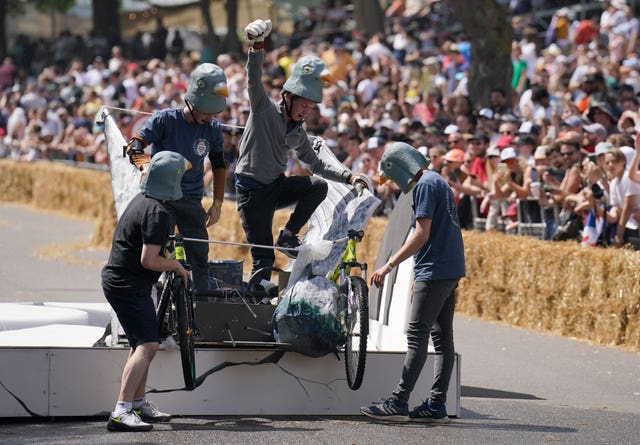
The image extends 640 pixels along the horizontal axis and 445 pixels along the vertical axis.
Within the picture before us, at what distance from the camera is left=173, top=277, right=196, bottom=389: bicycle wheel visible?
866 cm

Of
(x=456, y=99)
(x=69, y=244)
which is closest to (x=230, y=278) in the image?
(x=456, y=99)

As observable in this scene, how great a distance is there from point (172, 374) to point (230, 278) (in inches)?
64.0

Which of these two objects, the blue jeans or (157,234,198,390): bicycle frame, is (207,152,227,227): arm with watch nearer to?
(157,234,198,390): bicycle frame

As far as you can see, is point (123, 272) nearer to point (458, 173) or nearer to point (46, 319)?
point (46, 319)

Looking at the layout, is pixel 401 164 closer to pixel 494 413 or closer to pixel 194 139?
pixel 194 139

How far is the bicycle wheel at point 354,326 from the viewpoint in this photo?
8.86 metres

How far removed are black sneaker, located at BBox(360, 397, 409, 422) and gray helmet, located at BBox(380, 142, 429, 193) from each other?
1370 mm

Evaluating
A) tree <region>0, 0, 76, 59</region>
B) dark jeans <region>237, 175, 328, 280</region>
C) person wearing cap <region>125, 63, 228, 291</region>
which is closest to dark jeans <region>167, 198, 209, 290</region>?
person wearing cap <region>125, 63, 228, 291</region>

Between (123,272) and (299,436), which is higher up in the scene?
(123,272)

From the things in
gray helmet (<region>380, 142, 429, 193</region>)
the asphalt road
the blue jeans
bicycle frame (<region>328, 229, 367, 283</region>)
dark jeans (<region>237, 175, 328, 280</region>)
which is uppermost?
gray helmet (<region>380, 142, 429, 193</region>)

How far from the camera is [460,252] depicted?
9070 mm

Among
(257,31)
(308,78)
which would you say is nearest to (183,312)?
(257,31)

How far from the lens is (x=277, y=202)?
10.5 metres

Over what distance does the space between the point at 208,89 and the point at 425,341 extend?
2.34 metres
